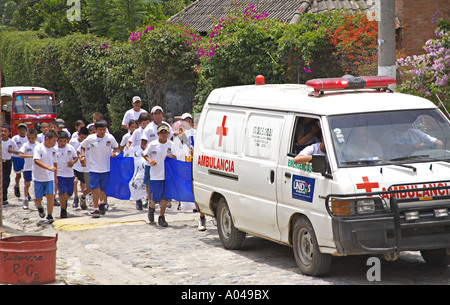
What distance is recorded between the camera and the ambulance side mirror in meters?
8.30

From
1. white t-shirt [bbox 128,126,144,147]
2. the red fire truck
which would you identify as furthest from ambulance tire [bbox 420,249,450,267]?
the red fire truck

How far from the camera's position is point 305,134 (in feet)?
30.5

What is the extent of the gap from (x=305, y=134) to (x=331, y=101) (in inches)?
25.4

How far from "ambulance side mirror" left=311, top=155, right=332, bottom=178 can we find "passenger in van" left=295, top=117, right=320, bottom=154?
92 cm

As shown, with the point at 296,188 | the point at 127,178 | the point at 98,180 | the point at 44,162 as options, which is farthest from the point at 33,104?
the point at 296,188

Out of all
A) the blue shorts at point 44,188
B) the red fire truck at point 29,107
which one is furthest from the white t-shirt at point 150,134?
the red fire truck at point 29,107

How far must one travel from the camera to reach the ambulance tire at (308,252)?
855cm

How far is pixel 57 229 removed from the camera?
1330cm

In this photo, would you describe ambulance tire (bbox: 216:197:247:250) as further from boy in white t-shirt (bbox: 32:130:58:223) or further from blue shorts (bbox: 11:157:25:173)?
blue shorts (bbox: 11:157:25:173)

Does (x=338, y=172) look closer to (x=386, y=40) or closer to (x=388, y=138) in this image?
(x=388, y=138)

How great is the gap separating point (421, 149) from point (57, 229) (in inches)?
284

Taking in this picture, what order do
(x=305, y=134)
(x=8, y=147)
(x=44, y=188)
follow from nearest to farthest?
(x=305, y=134), (x=44, y=188), (x=8, y=147)

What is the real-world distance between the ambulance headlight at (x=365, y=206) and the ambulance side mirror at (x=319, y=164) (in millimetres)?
508
